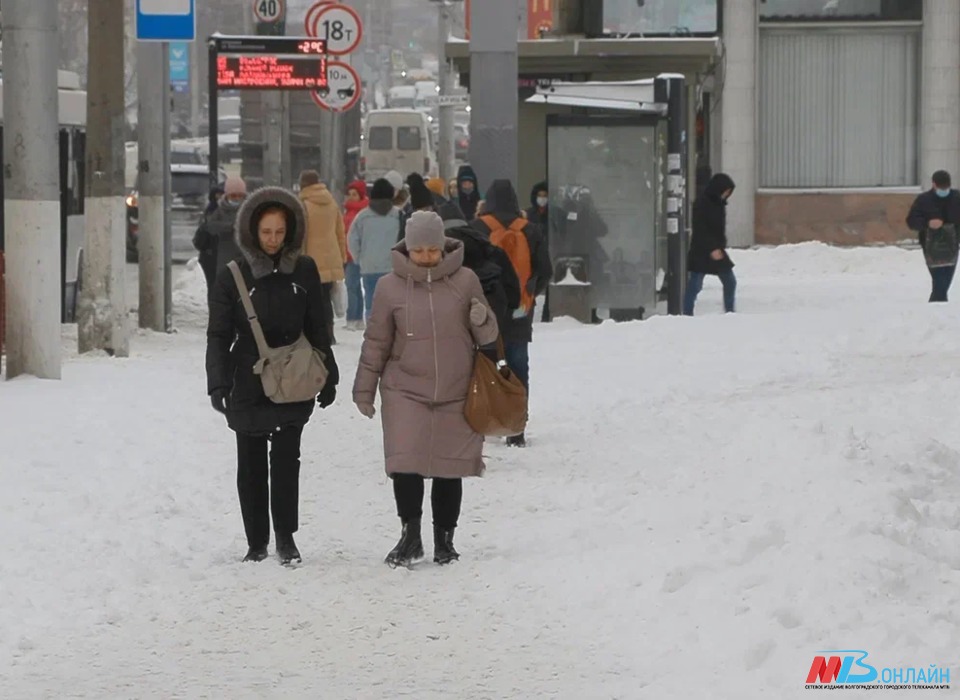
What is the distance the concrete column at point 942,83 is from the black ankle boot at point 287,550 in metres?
26.5

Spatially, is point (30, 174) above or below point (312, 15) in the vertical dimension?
below

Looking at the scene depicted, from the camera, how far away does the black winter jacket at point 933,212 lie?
2056 cm

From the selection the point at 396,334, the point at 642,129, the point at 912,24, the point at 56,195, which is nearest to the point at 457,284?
the point at 396,334

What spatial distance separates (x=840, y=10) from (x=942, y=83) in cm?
204

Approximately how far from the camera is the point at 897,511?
837 centimetres

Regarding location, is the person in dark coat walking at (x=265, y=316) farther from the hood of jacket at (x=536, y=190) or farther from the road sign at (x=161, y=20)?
the hood of jacket at (x=536, y=190)

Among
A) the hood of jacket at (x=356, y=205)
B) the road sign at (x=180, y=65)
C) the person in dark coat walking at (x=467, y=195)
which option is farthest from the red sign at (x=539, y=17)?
the road sign at (x=180, y=65)

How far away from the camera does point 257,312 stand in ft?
27.6

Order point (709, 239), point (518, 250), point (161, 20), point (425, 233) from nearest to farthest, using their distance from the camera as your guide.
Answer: point (425, 233) < point (518, 250) < point (161, 20) < point (709, 239)

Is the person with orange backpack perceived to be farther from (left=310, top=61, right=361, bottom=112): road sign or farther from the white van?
the white van

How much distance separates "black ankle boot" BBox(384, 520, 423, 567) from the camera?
28.2 ft

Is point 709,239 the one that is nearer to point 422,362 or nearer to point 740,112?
point 422,362

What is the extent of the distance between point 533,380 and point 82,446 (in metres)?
4.67

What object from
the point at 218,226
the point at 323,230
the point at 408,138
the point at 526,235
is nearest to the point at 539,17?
the point at 323,230
